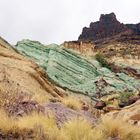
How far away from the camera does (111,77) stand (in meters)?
47.9

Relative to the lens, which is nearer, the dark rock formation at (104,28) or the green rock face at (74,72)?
the green rock face at (74,72)

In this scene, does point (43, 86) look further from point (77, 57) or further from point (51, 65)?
point (77, 57)

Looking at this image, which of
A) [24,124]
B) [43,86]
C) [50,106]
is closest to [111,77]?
[43,86]

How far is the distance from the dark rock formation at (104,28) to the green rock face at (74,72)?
87.8 metres

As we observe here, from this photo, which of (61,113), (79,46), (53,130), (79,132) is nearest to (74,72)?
(61,113)

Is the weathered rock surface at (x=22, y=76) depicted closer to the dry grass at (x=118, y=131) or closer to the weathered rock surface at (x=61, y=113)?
the weathered rock surface at (x=61, y=113)

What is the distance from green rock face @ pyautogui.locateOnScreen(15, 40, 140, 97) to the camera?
41.1 metres

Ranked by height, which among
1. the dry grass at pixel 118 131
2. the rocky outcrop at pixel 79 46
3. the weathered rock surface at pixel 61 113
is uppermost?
the rocky outcrop at pixel 79 46

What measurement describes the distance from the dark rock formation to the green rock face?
87.8 meters

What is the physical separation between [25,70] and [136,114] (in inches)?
219

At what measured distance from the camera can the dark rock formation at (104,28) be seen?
143 metres

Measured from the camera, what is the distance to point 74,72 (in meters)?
45.5

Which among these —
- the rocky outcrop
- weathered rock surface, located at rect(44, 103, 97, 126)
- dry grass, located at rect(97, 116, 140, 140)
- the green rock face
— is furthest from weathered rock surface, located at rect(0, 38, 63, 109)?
the rocky outcrop

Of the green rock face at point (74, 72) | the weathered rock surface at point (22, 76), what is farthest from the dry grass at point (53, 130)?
the green rock face at point (74, 72)
